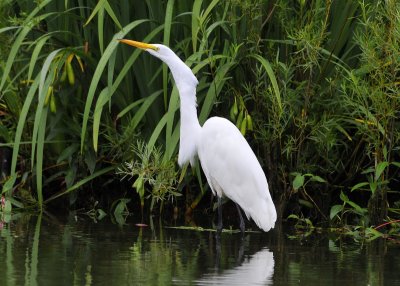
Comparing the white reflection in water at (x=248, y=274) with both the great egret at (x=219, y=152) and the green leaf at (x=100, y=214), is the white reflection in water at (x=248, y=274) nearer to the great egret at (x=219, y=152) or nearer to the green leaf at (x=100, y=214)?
the great egret at (x=219, y=152)

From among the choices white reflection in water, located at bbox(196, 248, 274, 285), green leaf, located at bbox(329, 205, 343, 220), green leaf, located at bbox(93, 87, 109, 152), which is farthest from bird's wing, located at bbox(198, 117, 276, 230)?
white reflection in water, located at bbox(196, 248, 274, 285)

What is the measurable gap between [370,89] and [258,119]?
0.79 m

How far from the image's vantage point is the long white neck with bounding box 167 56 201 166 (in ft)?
20.2

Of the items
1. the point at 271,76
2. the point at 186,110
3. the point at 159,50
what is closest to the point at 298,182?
the point at 271,76

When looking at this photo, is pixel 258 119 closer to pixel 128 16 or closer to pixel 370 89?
pixel 370 89

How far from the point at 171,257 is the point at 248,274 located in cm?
60

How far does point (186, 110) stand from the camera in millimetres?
6262

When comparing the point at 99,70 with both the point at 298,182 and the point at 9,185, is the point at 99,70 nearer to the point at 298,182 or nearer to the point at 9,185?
the point at 9,185

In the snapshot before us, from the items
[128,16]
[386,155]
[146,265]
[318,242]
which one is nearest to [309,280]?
A: [146,265]

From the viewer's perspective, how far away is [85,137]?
672 cm

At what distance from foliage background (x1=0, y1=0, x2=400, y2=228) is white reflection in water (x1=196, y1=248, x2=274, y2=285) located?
103cm

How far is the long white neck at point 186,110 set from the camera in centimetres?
615

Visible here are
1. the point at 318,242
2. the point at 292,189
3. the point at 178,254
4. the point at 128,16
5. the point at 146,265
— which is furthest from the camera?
the point at 128,16

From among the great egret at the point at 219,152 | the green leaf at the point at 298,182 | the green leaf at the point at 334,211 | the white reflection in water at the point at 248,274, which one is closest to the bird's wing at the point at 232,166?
the great egret at the point at 219,152
